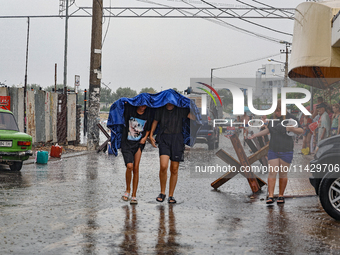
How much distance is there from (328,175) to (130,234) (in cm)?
306

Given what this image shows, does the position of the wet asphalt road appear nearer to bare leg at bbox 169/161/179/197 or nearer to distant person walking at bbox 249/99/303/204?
Answer: bare leg at bbox 169/161/179/197

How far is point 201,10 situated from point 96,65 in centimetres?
656

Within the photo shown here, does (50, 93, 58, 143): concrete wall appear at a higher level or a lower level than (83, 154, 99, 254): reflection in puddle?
higher

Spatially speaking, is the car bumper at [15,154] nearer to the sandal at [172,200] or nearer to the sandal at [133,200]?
the sandal at [133,200]

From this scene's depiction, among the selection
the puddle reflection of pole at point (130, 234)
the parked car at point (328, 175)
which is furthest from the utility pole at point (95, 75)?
the parked car at point (328, 175)

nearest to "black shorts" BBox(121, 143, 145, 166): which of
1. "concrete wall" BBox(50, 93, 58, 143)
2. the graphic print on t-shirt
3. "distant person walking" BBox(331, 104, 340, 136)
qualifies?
the graphic print on t-shirt

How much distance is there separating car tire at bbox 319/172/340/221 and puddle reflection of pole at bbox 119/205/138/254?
2.72 metres

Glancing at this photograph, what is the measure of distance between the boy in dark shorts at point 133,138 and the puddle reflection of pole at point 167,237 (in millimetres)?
1334

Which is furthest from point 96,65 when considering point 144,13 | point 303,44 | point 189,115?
point 189,115

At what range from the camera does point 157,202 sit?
27.6ft

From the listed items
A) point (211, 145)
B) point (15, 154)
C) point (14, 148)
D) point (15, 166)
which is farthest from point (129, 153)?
point (211, 145)

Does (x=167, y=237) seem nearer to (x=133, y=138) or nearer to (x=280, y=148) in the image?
(x=133, y=138)

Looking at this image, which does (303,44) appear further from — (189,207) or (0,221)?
(0,221)

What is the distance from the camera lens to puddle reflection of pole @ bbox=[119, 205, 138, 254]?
17.7ft
